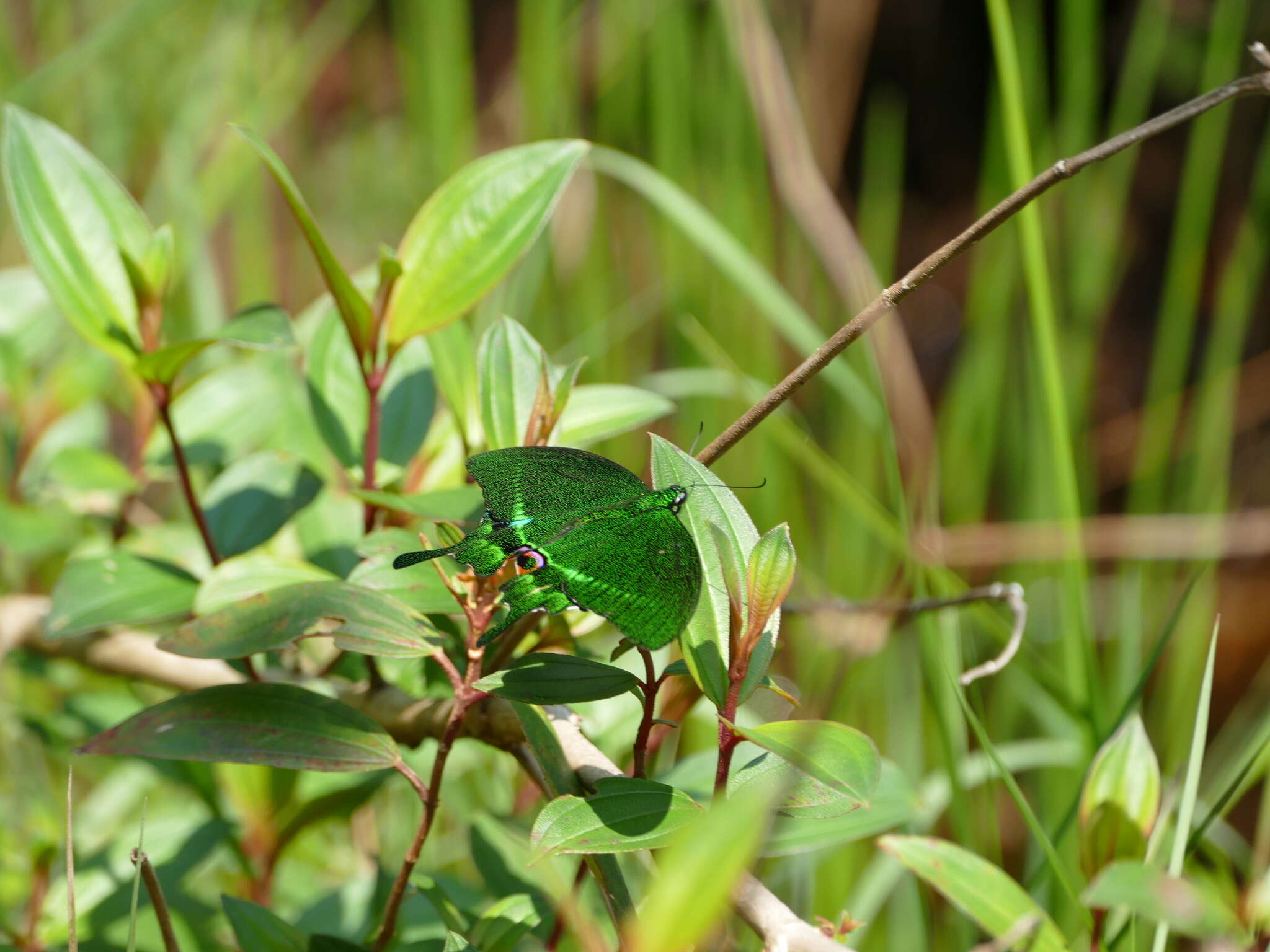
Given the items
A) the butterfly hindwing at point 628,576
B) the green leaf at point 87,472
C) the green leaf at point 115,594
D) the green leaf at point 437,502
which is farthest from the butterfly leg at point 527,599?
the green leaf at point 87,472

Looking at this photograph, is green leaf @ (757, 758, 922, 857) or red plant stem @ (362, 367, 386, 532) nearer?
green leaf @ (757, 758, 922, 857)

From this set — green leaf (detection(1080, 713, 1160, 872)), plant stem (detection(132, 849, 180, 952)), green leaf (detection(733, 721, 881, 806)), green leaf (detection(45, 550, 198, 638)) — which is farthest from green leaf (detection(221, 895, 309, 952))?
green leaf (detection(1080, 713, 1160, 872))

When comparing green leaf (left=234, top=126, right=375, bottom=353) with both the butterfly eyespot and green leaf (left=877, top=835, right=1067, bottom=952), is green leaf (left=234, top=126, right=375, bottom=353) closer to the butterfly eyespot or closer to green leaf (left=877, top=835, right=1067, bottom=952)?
the butterfly eyespot

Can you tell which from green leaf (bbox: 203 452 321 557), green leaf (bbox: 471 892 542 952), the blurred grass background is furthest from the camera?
the blurred grass background

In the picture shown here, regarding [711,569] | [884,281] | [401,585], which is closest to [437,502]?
[401,585]

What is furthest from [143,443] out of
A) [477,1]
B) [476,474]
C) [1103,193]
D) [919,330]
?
[477,1]

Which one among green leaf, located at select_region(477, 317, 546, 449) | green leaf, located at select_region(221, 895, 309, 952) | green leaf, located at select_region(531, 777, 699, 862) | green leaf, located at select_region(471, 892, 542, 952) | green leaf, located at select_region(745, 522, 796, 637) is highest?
green leaf, located at select_region(477, 317, 546, 449)

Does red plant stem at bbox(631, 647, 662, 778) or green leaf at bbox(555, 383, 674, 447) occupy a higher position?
green leaf at bbox(555, 383, 674, 447)

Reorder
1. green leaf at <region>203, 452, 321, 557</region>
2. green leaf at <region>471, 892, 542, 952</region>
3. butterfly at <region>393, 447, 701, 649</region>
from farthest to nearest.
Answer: green leaf at <region>203, 452, 321, 557</region>
green leaf at <region>471, 892, 542, 952</region>
butterfly at <region>393, 447, 701, 649</region>

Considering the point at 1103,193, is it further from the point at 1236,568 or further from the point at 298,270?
the point at 298,270
